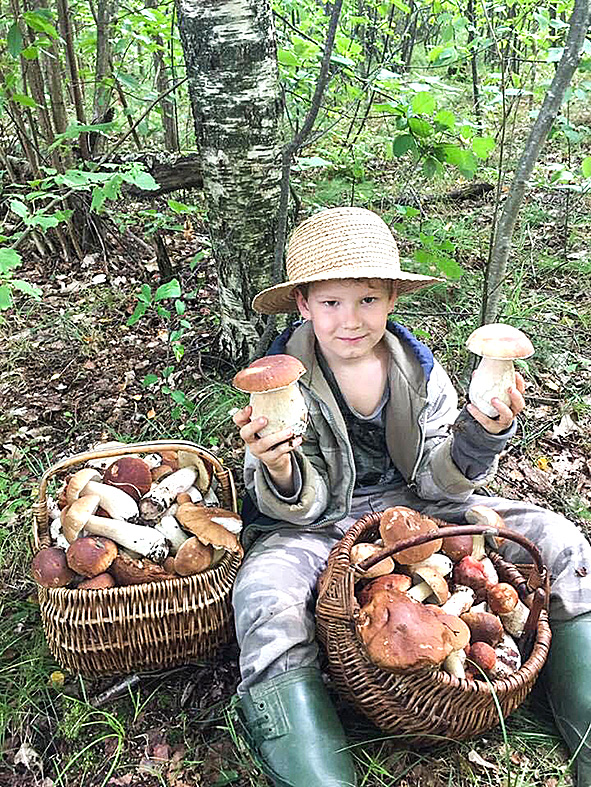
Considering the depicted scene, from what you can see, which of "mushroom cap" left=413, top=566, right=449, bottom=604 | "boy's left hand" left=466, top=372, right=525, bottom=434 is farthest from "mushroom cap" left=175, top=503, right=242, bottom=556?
"boy's left hand" left=466, top=372, right=525, bottom=434

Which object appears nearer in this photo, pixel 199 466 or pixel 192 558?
pixel 192 558

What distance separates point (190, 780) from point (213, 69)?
2.99 metres

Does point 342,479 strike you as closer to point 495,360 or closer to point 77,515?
point 495,360

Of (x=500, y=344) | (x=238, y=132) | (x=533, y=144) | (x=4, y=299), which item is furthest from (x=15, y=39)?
(x=500, y=344)

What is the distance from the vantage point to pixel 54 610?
2.38m

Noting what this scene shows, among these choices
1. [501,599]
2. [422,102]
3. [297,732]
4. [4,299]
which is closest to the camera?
[297,732]

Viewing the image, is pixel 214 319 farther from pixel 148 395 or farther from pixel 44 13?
pixel 44 13

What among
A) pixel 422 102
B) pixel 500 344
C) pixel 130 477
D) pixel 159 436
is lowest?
pixel 159 436

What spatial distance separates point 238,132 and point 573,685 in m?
2.78

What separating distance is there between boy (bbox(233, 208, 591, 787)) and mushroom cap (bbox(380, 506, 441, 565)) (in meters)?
0.31

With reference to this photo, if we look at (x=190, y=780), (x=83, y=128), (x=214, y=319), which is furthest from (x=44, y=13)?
(x=190, y=780)

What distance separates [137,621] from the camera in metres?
2.37

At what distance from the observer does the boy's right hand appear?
2.19 metres

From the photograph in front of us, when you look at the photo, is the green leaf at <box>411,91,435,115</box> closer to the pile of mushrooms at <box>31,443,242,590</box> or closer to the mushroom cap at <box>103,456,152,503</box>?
the pile of mushrooms at <box>31,443,242,590</box>
